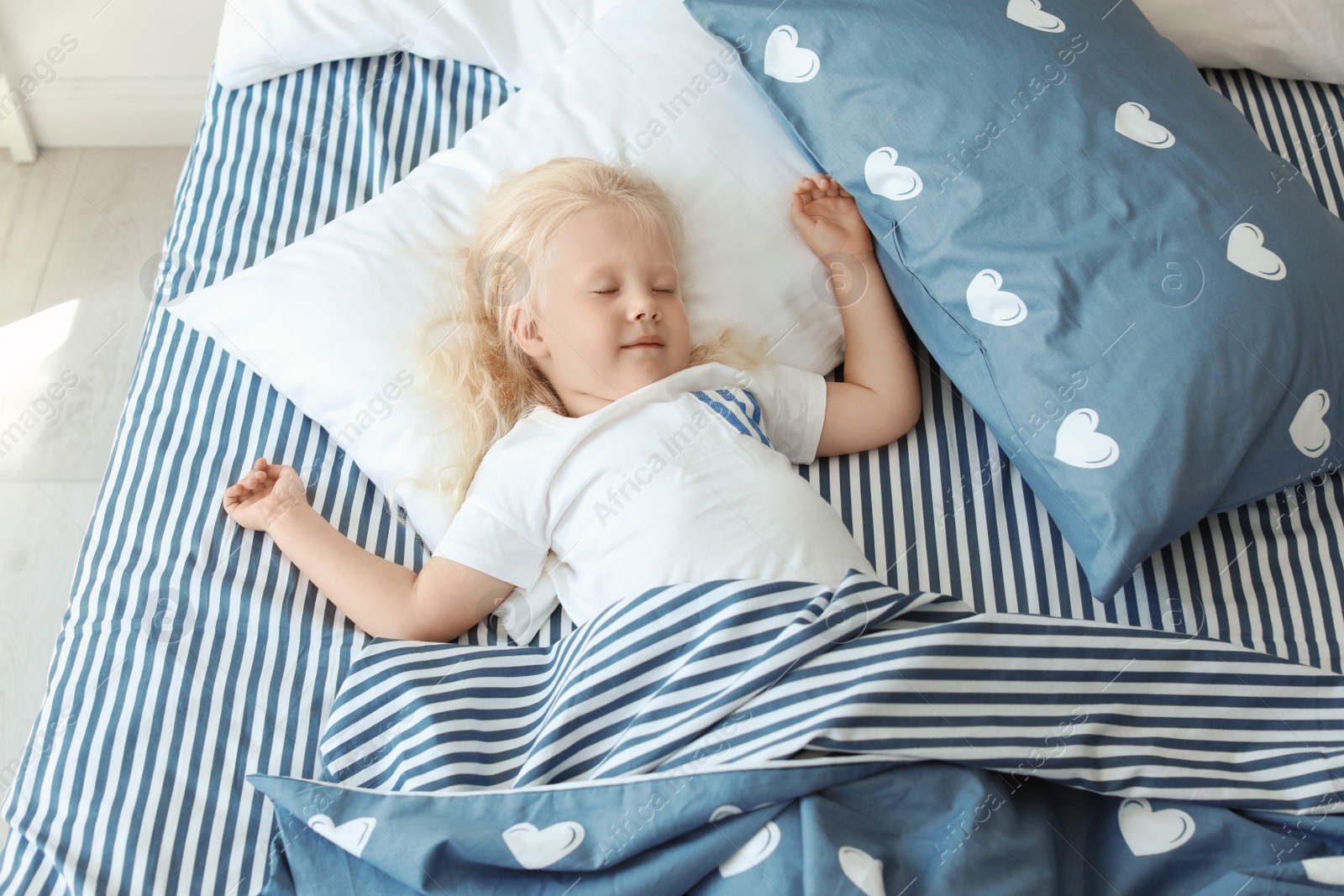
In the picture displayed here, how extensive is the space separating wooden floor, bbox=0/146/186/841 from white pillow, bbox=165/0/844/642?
53 centimetres

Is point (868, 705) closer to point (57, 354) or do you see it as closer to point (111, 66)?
point (57, 354)

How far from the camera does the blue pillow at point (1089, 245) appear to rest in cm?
94

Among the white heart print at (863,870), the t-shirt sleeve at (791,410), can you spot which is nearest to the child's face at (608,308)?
the t-shirt sleeve at (791,410)

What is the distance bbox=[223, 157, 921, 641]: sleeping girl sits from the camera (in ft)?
3.24

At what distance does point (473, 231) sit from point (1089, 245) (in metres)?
0.66

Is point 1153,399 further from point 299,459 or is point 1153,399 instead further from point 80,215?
point 80,215

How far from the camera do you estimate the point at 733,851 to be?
0.76m

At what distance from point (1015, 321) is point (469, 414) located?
1.85ft

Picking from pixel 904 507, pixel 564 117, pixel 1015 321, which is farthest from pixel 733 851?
pixel 564 117

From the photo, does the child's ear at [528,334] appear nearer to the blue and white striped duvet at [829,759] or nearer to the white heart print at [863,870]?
the blue and white striped duvet at [829,759]

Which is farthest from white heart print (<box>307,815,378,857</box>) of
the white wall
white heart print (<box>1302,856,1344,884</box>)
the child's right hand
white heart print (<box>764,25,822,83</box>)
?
the white wall

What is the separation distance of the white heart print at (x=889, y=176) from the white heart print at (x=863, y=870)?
646 mm

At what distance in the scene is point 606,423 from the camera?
1.05 metres

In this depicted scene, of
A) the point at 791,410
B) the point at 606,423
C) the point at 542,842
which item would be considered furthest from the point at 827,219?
the point at 542,842
